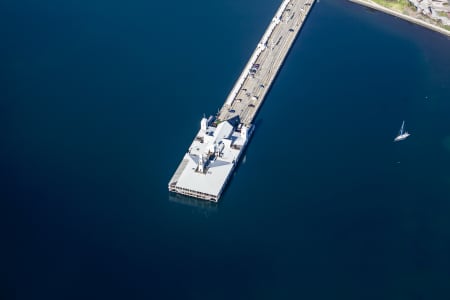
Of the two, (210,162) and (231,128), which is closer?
(210,162)

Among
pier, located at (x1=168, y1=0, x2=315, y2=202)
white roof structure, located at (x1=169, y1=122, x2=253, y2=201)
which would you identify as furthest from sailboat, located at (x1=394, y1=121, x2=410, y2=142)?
white roof structure, located at (x1=169, y1=122, x2=253, y2=201)

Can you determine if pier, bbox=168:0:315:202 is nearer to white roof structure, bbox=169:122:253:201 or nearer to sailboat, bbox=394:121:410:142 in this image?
white roof structure, bbox=169:122:253:201

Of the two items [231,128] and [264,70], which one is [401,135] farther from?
[231,128]

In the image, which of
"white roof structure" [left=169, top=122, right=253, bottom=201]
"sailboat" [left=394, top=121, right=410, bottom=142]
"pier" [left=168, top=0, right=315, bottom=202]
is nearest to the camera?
"white roof structure" [left=169, top=122, right=253, bottom=201]

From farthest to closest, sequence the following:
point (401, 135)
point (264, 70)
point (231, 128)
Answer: point (264, 70)
point (401, 135)
point (231, 128)

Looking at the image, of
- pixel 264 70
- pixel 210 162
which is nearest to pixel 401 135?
pixel 264 70

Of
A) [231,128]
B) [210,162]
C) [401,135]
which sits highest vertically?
[401,135]

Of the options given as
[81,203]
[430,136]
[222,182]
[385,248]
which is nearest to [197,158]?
[222,182]

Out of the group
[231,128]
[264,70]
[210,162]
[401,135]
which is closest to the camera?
[210,162]
